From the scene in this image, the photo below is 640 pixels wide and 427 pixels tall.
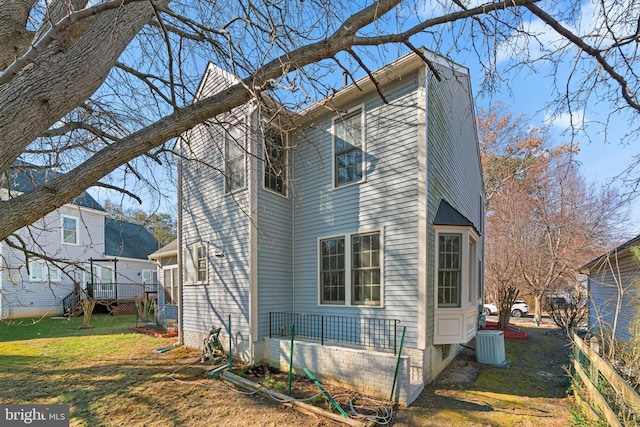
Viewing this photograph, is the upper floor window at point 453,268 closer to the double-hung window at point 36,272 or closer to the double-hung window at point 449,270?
the double-hung window at point 449,270

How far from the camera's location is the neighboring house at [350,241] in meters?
6.39

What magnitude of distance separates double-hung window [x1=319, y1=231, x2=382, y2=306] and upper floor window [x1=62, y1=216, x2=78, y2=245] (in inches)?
651

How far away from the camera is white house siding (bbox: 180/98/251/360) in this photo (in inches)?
307

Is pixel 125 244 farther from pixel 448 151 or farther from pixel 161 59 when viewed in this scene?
pixel 448 151

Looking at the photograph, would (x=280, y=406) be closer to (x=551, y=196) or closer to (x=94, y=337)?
(x=94, y=337)

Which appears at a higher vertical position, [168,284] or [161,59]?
[161,59]

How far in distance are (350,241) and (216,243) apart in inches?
153

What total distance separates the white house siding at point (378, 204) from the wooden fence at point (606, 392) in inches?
110

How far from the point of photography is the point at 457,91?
9.08 meters

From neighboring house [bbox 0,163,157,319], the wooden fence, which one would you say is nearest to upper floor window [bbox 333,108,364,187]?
the wooden fence

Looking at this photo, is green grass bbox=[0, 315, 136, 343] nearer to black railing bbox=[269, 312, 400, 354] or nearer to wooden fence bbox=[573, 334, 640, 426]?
black railing bbox=[269, 312, 400, 354]

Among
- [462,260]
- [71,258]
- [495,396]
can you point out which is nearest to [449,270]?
[462,260]

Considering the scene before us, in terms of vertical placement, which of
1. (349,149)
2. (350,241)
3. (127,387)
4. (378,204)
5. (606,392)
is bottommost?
(127,387)

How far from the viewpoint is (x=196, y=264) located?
9375 millimetres
